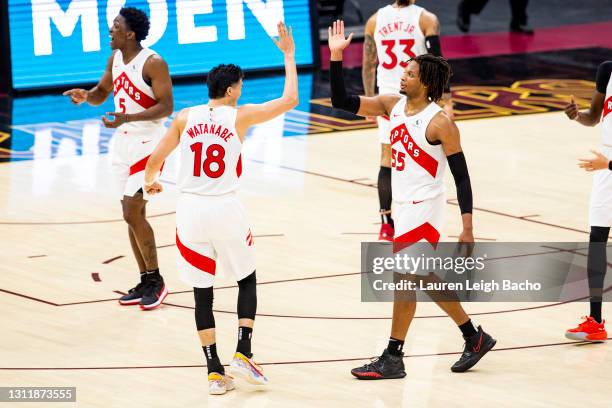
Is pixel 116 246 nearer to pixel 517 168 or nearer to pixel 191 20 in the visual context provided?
pixel 517 168

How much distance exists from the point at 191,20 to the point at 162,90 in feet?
32.2

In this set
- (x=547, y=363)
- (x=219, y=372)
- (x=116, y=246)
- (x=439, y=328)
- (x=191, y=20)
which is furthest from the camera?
(x=191, y=20)

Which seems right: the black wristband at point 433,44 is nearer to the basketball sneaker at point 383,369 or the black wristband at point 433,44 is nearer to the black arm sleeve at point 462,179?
the black arm sleeve at point 462,179

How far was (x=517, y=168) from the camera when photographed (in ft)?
42.3

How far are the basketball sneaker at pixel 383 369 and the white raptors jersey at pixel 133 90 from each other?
2.56m

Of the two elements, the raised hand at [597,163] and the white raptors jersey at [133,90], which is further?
the white raptors jersey at [133,90]

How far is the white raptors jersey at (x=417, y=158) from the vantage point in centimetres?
680

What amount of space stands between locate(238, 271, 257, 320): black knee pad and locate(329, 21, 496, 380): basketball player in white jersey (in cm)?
65

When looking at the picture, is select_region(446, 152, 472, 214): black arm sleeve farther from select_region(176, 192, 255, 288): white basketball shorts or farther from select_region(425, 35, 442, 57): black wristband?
select_region(425, 35, 442, 57): black wristband

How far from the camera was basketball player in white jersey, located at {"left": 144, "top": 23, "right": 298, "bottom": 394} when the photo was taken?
6688 mm

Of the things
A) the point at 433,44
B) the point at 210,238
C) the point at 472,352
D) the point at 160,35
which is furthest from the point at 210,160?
the point at 160,35

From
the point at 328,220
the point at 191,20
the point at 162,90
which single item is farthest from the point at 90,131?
the point at 162,90

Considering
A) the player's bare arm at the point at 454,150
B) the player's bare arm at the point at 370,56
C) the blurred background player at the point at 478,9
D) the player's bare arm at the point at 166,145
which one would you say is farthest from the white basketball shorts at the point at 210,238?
the blurred background player at the point at 478,9

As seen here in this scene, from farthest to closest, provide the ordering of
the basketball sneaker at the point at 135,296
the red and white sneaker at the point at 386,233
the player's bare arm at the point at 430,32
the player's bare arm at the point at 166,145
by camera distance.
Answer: the player's bare arm at the point at 430,32 < the red and white sneaker at the point at 386,233 < the basketball sneaker at the point at 135,296 < the player's bare arm at the point at 166,145
